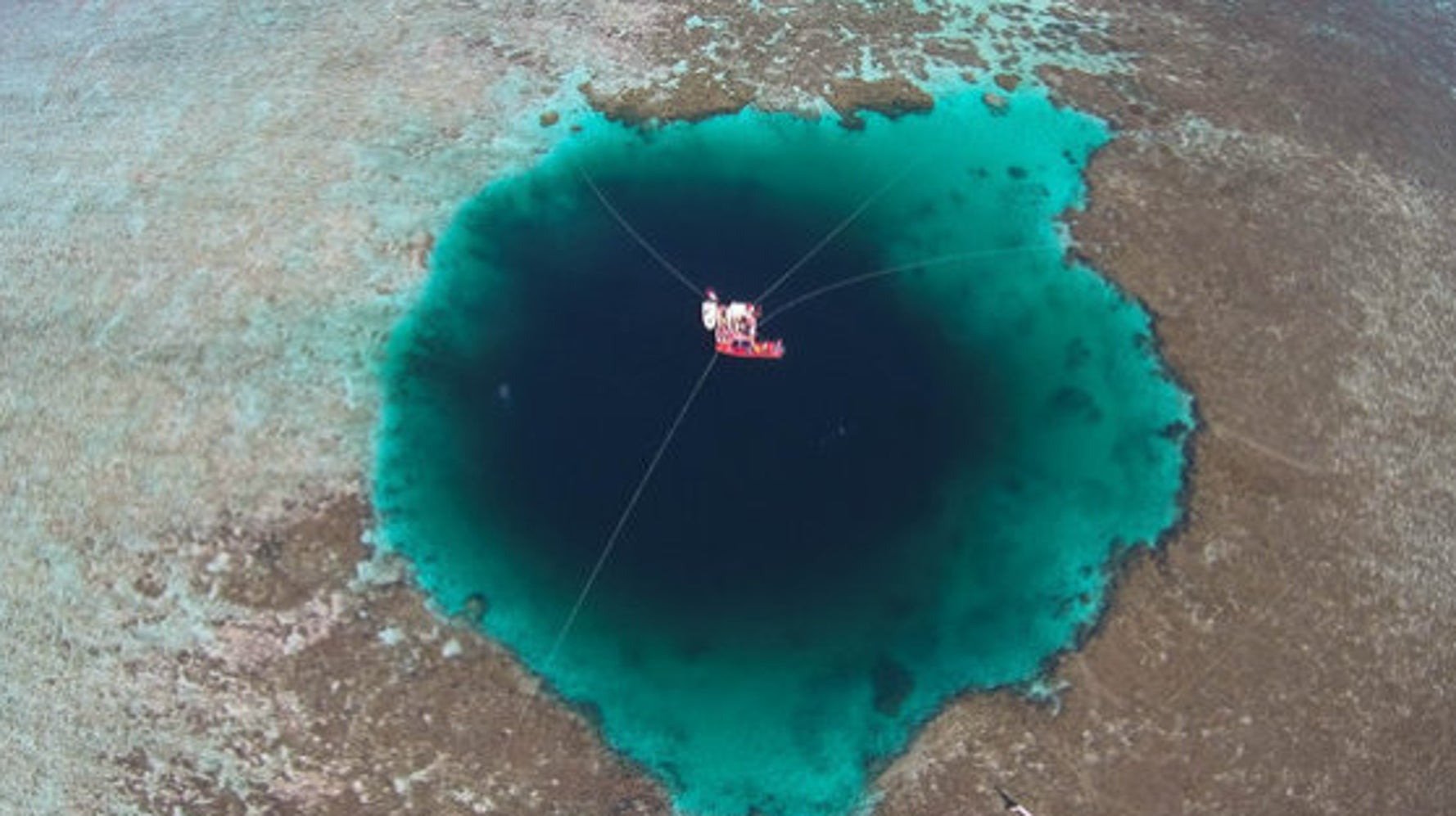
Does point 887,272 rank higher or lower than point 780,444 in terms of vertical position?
higher

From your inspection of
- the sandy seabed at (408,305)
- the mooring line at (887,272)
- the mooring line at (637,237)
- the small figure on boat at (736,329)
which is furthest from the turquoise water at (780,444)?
the small figure on boat at (736,329)

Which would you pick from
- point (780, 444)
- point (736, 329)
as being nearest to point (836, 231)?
point (736, 329)

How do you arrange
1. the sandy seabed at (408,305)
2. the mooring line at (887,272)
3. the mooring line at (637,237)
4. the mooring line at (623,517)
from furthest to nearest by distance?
the mooring line at (637,237) < the mooring line at (887,272) < the mooring line at (623,517) < the sandy seabed at (408,305)

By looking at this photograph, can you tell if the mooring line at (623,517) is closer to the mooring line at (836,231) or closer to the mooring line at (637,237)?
the mooring line at (637,237)

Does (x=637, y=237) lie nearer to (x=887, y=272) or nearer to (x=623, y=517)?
(x=887, y=272)

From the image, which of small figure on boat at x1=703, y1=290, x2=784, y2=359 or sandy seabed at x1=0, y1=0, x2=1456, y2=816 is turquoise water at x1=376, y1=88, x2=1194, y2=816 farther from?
small figure on boat at x1=703, y1=290, x2=784, y2=359

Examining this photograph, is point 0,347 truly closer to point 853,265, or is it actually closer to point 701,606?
point 701,606

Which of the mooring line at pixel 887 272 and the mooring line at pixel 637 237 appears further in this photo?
the mooring line at pixel 637 237
